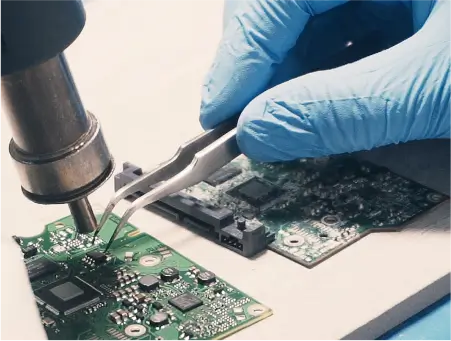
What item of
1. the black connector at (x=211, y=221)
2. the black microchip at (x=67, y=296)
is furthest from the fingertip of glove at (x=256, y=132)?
the black microchip at (x=67, y=296)

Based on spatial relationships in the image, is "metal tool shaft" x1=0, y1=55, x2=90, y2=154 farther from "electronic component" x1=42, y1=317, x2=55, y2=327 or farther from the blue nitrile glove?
the blue nitrile glove

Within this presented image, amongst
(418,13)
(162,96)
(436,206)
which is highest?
(418,13)

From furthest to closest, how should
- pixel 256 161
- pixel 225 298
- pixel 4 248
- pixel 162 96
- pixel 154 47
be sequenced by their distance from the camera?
1. pixel 154 47
2. pixel 162 96
3. pixel 256 161
4. pixel 225 298
5. pixel 4 248

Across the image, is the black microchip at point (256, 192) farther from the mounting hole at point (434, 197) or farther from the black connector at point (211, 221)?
the mounting hole at point (434, 197)

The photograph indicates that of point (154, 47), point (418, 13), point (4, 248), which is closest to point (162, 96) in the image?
point (154, 47)

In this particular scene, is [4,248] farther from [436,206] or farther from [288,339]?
[436,206]

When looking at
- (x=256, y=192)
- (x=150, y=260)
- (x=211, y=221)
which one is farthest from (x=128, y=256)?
(x=256, y=192)

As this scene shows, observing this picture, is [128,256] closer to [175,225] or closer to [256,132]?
[175,225]
